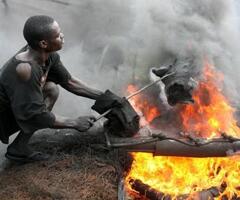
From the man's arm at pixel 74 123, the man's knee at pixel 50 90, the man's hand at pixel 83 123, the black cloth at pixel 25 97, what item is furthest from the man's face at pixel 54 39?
the man's hand at pixel 83 123

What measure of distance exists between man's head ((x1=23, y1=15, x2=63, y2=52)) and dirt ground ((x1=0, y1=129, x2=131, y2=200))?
1622 mm

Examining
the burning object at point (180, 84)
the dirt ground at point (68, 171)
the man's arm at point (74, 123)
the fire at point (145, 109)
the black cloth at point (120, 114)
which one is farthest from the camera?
the fire at point (145, 109)

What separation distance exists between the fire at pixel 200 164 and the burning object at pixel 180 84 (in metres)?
0.35

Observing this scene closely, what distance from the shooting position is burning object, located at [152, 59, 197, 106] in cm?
621

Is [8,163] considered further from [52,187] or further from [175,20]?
[175,20]

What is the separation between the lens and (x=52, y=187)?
216 inches

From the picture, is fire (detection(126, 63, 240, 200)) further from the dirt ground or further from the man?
the man

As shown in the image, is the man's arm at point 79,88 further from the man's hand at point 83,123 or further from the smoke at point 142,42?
the smoke at point 142,42

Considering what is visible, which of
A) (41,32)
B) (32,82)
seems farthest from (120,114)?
(41,32)

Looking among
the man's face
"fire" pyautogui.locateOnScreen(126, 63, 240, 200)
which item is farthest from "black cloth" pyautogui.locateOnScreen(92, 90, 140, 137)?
the man's face

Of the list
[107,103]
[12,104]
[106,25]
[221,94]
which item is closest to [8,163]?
[12,104]

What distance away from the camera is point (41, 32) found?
5145 millimetres

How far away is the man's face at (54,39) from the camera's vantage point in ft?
17.1

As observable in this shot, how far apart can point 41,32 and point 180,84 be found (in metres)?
2.14
